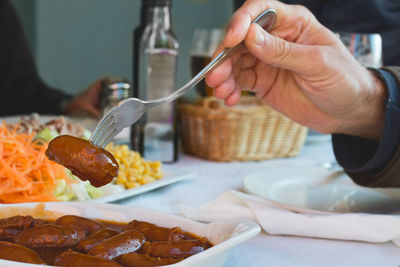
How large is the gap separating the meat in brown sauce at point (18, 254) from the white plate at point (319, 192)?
0.64 meters

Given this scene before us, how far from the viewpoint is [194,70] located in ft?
7.09

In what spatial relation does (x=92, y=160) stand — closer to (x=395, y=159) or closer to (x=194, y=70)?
(x=395, y=159)

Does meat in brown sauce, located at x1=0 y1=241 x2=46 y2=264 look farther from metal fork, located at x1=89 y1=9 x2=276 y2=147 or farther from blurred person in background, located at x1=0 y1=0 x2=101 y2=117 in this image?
blurred person in background, located at x1=0 y1=0 x2=101 y2=117

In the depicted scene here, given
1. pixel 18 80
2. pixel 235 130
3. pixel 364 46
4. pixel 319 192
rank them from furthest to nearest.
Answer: pixel 18 80
pixel 235 130
pixel 364 46
pixel 319 192

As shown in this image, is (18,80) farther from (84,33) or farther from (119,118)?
(119,118)

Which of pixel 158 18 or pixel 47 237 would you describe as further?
pixel 158 18

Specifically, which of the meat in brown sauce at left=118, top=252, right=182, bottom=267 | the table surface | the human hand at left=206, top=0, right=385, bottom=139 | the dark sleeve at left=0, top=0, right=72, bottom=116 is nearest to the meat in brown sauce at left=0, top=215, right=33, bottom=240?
the meat in brown sauce at left=118, top=252, right=182, bottom=267

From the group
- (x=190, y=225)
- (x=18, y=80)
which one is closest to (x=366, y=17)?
(x=190, y=225)

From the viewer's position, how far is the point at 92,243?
0.82 meters

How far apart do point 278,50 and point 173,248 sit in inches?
23.7

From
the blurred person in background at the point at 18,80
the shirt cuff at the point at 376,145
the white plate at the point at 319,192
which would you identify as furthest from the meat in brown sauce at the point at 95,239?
the blurred person in background at the point at 18,80

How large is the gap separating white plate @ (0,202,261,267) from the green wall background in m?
5.12

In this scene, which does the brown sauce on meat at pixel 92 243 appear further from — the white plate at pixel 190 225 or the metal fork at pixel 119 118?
the metal fork at pixel 119 118

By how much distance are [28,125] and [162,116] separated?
525mm
